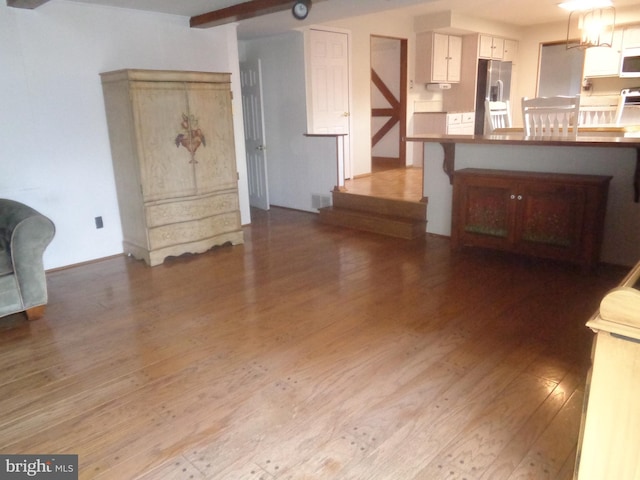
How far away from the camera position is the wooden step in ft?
15.9

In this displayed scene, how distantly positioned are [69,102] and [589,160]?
4.39m

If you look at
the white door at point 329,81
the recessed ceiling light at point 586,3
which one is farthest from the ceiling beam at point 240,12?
the recessed ceiling light at point 586,3

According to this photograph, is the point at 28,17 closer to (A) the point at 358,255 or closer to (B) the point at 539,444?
(A) the point at 358,255

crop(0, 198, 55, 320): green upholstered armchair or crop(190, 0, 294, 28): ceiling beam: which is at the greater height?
crop(190, 0, 294, 28): ceiling beam

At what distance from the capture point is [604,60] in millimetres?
7234

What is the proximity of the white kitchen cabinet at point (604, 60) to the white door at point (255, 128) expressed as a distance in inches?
206

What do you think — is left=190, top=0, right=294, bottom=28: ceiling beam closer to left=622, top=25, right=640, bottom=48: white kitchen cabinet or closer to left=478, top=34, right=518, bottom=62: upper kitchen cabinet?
left=478, top=34, right=518, bottom=62: upper kitchen cabinet

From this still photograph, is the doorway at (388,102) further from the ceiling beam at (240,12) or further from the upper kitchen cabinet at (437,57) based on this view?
the ceiling beam at (240,12)

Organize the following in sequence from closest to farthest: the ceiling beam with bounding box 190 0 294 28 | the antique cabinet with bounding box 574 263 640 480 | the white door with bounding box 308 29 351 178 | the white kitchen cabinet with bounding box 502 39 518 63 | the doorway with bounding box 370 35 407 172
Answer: the antique cabinet with bounding box 574 263 640 480 < the ceiling beam with bounding box 190 0 294 28 < the white door with bounding box 308 29 351 178 < the doorway with bounding box 370 35 407 172 < the white kitchen cabinet with bounding box 502 39 518 63

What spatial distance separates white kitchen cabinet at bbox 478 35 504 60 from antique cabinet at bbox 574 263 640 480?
283 inches

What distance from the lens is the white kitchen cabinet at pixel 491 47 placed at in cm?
762

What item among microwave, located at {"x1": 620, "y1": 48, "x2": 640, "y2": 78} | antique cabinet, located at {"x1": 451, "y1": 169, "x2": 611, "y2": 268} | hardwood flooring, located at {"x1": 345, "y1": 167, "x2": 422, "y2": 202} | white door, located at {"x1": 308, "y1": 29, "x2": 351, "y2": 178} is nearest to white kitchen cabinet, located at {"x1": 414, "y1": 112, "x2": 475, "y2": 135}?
hardwood flooring, located at {"x1": 345, "y1": 167, "x2": 422, "y2": 202}

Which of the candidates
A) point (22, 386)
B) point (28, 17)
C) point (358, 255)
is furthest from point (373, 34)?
point (22, 386)

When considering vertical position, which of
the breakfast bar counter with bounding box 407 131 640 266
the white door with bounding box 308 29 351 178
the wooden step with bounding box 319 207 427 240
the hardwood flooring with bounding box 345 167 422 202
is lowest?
the wooden step with bounding box 319 207 427 240
